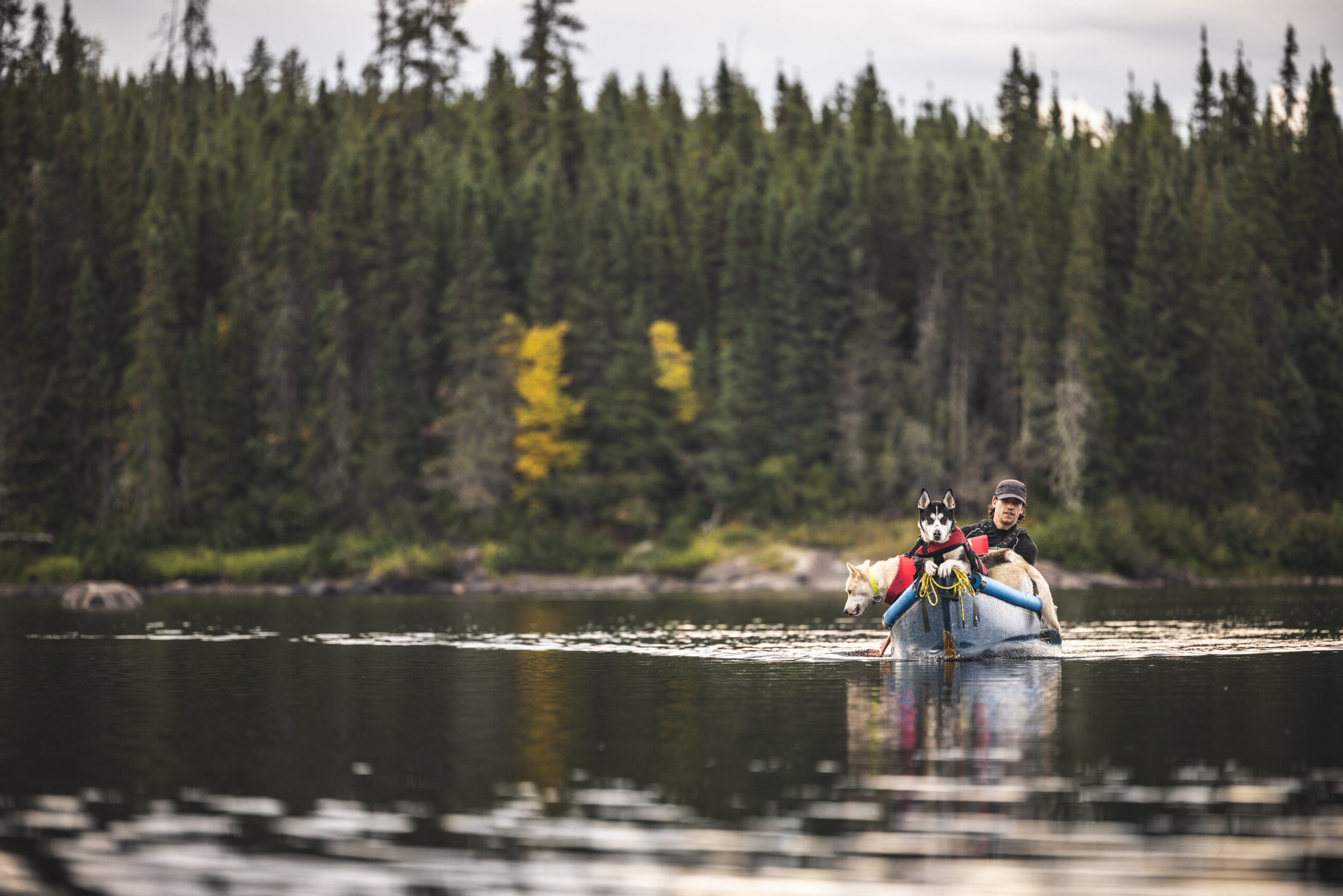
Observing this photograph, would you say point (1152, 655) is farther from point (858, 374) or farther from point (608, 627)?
point (858, 374)

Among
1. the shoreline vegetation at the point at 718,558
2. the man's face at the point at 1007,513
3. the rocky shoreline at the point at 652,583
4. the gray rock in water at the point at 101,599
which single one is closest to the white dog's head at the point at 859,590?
the man's face at the point at 1007,513

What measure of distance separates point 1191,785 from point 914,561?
12839 millimetres

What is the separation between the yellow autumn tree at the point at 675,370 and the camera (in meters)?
105

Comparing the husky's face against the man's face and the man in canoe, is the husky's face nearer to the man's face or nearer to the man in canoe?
the man in canoe

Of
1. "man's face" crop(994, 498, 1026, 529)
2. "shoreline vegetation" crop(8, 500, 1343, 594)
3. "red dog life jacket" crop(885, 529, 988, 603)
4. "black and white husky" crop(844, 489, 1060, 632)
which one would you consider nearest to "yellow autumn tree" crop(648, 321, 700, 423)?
"shoreline vegetation" crop(8, 500, 1343, 594)

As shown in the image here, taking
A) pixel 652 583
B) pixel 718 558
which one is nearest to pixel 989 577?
pixel 652 583

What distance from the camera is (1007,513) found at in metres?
28.9

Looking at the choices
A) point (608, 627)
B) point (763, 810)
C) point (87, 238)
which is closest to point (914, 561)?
point (763, 810)

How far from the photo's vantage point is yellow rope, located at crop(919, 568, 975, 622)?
2662cm

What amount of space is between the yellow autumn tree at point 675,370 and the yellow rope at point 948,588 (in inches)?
3026

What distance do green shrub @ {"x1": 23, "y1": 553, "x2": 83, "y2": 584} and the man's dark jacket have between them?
2791 inches

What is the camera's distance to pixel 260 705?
23297 mm

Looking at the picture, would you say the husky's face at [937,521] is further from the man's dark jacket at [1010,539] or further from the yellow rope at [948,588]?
the man's dark jacket at [1010,539]

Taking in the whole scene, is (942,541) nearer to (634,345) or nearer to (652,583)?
(652,583)
